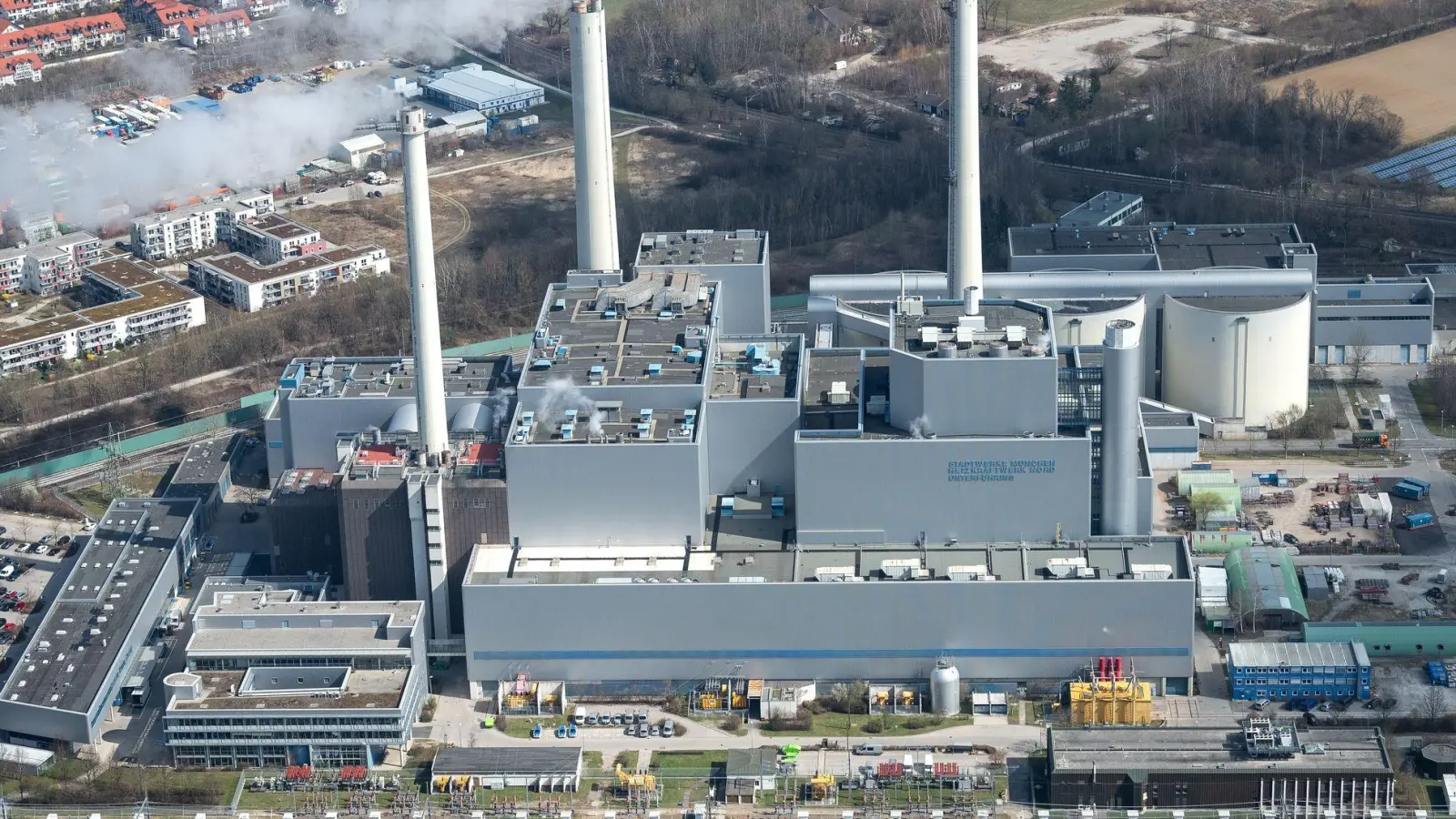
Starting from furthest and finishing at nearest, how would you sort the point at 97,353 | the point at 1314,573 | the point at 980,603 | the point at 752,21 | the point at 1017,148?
the point at 752,21
the point at 1017,148
the point at 97,353
the point at 1314,573
the point at 980,603

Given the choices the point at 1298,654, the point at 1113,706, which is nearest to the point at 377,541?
the point at 1113,706

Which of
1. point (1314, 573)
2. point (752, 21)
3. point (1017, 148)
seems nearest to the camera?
point (1314, 573)

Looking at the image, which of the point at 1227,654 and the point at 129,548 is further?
the point at 129,548

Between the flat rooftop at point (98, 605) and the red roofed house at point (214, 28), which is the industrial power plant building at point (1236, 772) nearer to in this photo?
the flat rooftop at point (98, 605)

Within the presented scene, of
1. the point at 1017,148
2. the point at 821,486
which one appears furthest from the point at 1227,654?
A: the point at 1017,148

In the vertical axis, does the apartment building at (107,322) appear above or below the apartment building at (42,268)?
below

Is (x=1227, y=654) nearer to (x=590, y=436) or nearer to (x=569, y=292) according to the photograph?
(x=590, y=436)

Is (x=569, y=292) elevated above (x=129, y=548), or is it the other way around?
(x=569, y=292)

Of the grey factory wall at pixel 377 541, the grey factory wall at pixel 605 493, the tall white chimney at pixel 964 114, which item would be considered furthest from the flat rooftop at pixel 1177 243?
the grey factory wall at pixel 377 541

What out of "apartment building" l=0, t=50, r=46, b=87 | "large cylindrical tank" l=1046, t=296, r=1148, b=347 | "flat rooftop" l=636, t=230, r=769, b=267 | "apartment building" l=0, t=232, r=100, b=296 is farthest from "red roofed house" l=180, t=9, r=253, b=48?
"large cylindrical tank" l=1046, t=296, r=1148, b=347
